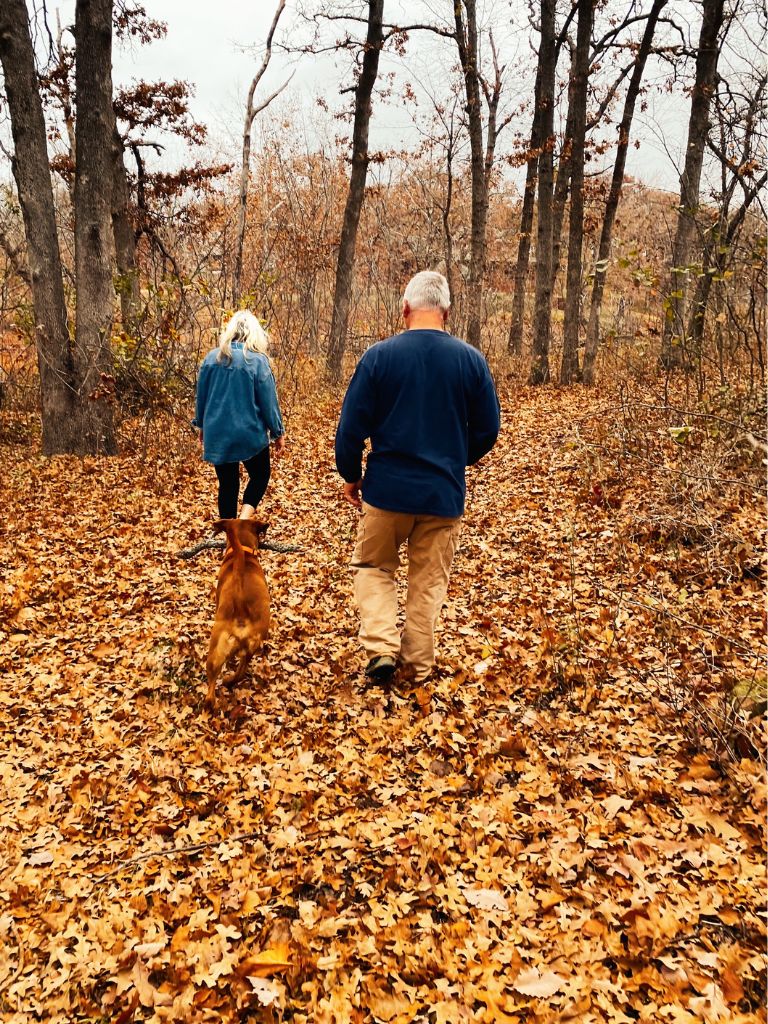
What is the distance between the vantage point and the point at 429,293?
3.73m

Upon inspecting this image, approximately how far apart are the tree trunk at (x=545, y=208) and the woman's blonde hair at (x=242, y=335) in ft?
34.2

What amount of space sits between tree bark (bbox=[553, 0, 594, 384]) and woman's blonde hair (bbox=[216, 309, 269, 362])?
9.78 m

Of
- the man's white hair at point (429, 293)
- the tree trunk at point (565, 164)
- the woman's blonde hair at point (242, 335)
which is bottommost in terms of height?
the woman's blonde hair at point (242, 335)

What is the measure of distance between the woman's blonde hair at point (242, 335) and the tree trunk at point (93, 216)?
420cm

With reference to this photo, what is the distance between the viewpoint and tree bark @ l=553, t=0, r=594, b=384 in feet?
41.7

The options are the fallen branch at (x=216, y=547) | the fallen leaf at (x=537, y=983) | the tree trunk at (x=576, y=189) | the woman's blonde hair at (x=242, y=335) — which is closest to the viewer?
the fallen leaf at (x=537, y=983)

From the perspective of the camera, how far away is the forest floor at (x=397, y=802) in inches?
91.6

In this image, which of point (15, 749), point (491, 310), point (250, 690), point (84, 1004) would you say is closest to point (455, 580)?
point (250, 690)

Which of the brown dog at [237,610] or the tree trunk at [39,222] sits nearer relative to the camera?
the brown dog at [237,610]

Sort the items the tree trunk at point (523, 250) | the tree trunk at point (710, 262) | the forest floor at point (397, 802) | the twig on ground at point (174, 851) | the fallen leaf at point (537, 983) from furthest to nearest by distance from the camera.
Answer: the tree trunk at point (523, 250) → the tree trunk at point (710, 262) → the twig on ground at point (174, 851) → the forest floor at point (397, 802) → the fallen leaf at point (537, 983)

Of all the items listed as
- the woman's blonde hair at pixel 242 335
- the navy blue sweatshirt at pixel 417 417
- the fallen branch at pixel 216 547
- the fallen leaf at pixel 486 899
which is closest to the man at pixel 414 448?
the navy blue sweatshirt at pixel 417 417

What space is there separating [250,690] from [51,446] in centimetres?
671

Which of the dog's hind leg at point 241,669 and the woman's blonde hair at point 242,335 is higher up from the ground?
the woman's blonde hair at point 242,335

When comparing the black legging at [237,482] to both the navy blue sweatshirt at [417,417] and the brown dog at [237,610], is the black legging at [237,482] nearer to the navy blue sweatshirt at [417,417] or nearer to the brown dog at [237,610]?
the brown dog at [237,610]
